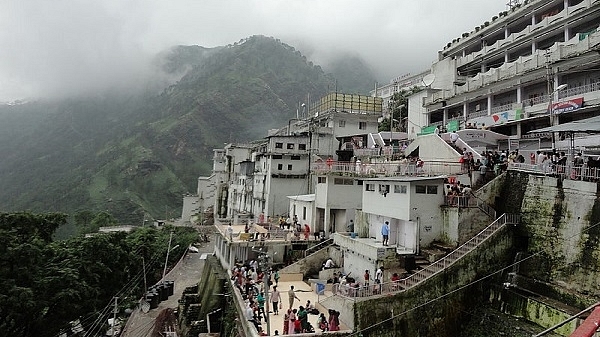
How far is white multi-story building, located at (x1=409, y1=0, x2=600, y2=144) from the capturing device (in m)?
27.4

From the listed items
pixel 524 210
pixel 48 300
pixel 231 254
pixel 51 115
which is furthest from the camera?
pixel 51 115

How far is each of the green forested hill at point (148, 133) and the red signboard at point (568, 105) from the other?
82.2 meters

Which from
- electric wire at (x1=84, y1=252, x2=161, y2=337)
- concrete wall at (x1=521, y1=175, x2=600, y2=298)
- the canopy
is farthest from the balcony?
electric wire at (x1=84, y1=252, x2=161, y2=337)

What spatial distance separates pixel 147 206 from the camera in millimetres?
96125

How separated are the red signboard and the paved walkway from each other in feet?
107

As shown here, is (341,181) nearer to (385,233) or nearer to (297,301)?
(385,233)

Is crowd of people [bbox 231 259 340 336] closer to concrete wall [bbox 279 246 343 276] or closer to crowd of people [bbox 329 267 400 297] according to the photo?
crowd of people [bbox 329 267 400 297]

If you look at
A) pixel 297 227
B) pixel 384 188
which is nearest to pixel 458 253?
pixel 384 188

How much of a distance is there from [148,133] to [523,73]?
117234mm

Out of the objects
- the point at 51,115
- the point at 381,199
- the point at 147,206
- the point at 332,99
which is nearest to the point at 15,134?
the point at 51,115

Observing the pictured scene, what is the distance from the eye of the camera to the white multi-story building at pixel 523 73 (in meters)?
27.4

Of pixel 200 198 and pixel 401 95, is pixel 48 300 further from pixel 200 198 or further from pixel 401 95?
pixel 200 198

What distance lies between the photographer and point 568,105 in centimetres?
2706

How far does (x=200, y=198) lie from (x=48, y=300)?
52.8 metres
